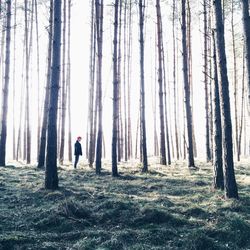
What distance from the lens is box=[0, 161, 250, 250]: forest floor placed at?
5836 millimetres

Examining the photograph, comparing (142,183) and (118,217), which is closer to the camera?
(118,217)

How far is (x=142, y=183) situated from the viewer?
37.2 ft

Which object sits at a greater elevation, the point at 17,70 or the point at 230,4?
the point at 230,4

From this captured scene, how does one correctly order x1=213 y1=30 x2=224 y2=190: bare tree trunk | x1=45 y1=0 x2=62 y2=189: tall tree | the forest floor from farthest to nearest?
x1=45 y1=0 x2=62 y2=189: tall tree
x1=213 y1=30 x2=224 y2=190: bare tree trunk
the forest floor

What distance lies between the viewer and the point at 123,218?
280 inches

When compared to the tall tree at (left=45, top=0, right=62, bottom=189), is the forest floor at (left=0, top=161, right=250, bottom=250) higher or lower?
lower

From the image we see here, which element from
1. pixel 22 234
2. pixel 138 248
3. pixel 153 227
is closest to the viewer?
pixel 138 248

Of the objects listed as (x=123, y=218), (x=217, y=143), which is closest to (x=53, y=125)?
(x=123, y=218)

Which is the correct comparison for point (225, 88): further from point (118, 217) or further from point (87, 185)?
point (87, 185)

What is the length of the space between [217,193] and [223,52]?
378 centimetres

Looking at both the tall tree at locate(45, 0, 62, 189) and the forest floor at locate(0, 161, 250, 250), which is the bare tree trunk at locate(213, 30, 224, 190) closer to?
the forest floor at locate(0, 161, 250, 250)

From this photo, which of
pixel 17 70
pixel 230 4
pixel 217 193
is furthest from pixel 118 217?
pixel 17 70

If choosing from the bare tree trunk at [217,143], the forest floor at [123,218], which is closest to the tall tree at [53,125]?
the forest floor at [123,218]

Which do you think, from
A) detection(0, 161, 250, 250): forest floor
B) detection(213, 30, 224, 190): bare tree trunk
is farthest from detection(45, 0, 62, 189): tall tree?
detection(213, 30, 224, 190): bare tree trunk
